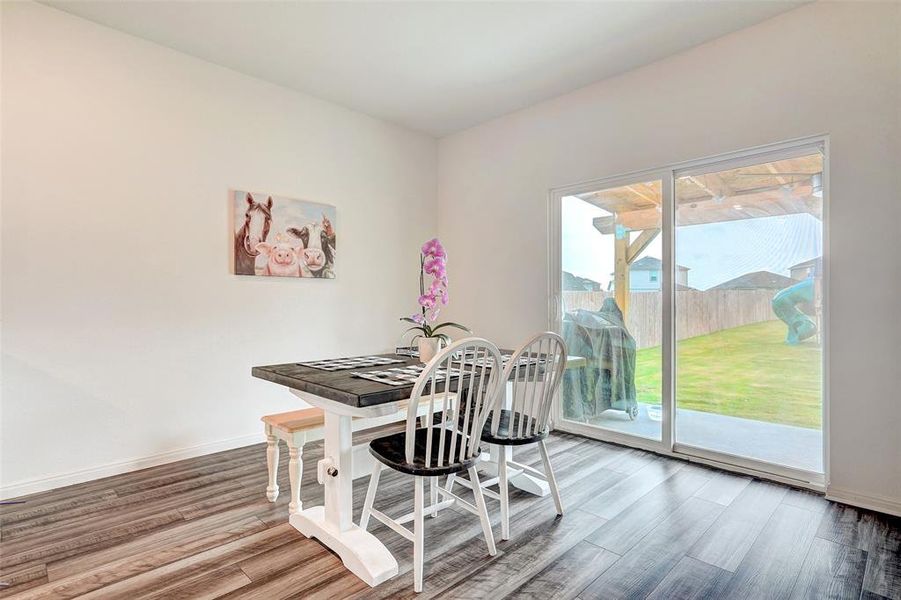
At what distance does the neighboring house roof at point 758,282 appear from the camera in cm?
278

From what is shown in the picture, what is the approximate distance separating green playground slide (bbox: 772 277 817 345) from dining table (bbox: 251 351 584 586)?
1983 millimetres

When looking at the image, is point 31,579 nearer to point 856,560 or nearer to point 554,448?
point 554,448

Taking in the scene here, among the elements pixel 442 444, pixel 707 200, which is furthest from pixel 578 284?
pixel 442 444

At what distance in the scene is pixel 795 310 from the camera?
273 cm

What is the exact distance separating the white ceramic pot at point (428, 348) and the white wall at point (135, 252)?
1717mm

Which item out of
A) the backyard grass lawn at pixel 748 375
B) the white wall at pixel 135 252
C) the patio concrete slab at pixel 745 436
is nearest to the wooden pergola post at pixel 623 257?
the backyard grass lawn at pixel 748 375

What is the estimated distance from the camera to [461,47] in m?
3.05

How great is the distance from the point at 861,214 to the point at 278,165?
380cm

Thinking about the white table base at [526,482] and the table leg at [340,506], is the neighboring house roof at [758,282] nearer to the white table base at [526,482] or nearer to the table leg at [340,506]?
the white table base at [526,482]

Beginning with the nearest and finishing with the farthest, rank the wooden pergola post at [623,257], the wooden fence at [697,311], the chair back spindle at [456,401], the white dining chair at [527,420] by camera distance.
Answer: the chair back spindle at [456,401], the white dining chair at [527,420], the wooden fence at [697,311], the wooden pergola post at [623,257]

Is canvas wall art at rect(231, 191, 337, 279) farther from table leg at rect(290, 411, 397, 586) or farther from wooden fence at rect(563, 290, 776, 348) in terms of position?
wooden fence at rect(563, 290, 776, 348)

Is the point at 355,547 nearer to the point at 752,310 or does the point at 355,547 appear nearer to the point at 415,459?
the point at 415,459

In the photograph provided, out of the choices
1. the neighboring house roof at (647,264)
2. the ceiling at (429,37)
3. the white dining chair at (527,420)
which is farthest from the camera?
the neighboring house roof at (647,264)

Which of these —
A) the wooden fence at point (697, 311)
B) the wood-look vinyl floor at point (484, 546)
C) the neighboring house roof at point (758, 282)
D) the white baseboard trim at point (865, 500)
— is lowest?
the wood-look vinyl floor at point (484, 546)
